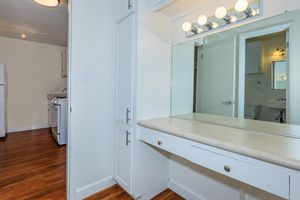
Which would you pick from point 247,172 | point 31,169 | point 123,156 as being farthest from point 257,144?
point 31,169

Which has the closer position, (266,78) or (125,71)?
(266,78)

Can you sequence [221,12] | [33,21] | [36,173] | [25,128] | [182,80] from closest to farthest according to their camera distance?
[221,12]
[182,80]
[36,173]
[33,21]
[25,128]

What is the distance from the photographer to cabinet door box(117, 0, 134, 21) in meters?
1.64

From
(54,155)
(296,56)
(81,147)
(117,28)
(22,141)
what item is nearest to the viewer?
(296,56)

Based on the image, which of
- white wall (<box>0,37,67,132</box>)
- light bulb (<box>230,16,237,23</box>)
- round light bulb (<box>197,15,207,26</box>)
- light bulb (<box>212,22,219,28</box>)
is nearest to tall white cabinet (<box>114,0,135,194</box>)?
round light bulb (<box>197,15,207,26</box>)

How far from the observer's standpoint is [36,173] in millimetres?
2164

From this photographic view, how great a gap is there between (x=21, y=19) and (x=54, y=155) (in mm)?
2409

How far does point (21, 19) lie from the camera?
9.61 ft

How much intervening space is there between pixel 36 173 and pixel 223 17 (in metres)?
2.77

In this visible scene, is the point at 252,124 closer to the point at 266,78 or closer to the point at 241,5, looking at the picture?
the point at 266,78

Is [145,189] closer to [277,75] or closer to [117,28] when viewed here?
[277,75]

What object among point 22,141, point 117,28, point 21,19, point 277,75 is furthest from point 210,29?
point 22,141

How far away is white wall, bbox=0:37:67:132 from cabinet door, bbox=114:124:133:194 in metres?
3.64

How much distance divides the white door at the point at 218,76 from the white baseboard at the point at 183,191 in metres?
0.83
